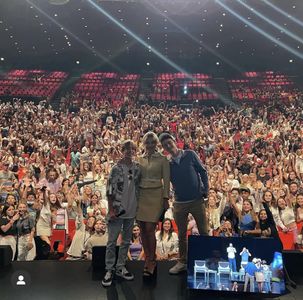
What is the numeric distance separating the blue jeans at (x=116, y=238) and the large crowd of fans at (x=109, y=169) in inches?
46.1

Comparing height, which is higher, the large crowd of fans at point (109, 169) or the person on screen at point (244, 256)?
the large crowd of fans at point (109, 169)

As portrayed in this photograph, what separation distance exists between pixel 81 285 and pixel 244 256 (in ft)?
4.15

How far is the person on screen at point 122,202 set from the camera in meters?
2.88

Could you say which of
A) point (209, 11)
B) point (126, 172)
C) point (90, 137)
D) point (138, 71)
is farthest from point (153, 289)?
point (138, 71)

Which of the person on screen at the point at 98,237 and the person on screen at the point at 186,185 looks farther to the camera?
the person on screen at the point at 98,237

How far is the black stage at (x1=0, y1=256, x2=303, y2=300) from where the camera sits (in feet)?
8.73

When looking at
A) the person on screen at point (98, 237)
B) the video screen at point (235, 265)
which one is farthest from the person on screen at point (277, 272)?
the person on screen at point (98, 237)

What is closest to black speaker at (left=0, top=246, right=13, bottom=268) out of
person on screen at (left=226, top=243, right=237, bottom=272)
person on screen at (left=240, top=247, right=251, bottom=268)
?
person on screen at (left=226, top=243, right=237, bottom=272)

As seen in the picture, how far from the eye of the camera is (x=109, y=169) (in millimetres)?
7477

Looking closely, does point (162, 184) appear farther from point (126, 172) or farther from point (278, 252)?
point (278, 252)

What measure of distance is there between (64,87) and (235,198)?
16829 millimetres

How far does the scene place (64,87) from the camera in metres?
20.3

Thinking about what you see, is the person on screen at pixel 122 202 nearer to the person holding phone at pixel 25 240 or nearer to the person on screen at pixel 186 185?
the person on screen at pixel 186 185

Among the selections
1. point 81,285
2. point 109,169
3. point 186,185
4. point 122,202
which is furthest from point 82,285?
point 109,169
